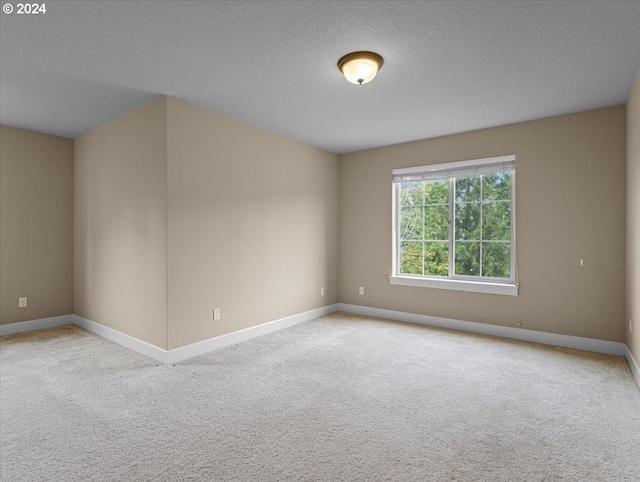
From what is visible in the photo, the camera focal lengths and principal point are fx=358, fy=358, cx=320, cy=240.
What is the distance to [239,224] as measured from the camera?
4125 mm


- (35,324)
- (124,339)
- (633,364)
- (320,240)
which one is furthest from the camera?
(320,240)

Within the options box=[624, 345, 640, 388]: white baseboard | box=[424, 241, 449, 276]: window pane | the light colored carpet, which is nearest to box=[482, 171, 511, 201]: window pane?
box=[424, 241, 449, 276]: window pane

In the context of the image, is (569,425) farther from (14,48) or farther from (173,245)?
(14,48)

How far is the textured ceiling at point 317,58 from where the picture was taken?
2.14m

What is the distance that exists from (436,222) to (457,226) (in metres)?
0.30

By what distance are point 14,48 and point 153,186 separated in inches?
55.4

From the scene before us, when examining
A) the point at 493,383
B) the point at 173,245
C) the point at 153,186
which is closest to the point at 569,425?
the point at 493,383

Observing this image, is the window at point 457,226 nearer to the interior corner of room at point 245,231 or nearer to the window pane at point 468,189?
the window pane at point 468,189

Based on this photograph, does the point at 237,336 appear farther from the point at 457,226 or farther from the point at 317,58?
the point at 457,226

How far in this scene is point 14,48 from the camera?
2.50 meters

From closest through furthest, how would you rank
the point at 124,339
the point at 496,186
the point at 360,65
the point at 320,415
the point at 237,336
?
1. the point at 320,415
2. the point at 360,65
3. the point at 124,339
4. the point at 237,336
5. the point at 496,186

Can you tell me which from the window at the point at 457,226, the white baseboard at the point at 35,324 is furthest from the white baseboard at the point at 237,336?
the white baseboard at the point at 35,324

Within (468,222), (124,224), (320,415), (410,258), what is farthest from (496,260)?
(124,224)

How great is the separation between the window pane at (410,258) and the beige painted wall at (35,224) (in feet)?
15.2
